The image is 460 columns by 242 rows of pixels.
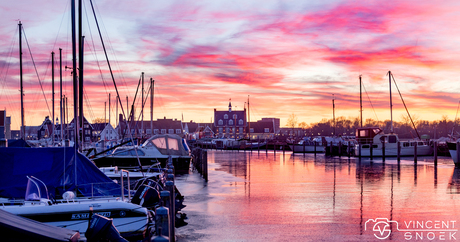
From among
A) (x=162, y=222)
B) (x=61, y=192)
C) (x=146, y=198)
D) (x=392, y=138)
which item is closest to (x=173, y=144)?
(x=61, y=192)

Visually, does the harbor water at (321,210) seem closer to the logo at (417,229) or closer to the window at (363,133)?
the logo at (417,229)

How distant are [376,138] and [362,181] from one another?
31.4 m

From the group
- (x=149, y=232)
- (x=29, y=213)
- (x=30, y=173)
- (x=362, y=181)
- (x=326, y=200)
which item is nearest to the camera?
(x=29, y=213)

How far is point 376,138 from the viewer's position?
2226 inches

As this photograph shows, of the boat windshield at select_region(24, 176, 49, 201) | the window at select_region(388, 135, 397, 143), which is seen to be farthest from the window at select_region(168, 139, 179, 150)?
the window at select_region(388, 135, 397, 143)

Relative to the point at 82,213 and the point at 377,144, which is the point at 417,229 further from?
the point at 377,144

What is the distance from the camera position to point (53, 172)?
13891mm

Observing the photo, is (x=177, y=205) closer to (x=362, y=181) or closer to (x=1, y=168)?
(x=1, y=168)

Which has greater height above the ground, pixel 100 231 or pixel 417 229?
pixel 100 231

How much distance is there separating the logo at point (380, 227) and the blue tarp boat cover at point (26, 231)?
28.8ft

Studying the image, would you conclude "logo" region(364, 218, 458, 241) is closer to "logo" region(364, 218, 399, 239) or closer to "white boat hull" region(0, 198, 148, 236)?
"logo" region(364, 218, 399, 239)

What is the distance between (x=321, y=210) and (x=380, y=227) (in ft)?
10.2

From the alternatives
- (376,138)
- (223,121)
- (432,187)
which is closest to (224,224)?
(432,187)

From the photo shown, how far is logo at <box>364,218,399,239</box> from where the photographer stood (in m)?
12.6
